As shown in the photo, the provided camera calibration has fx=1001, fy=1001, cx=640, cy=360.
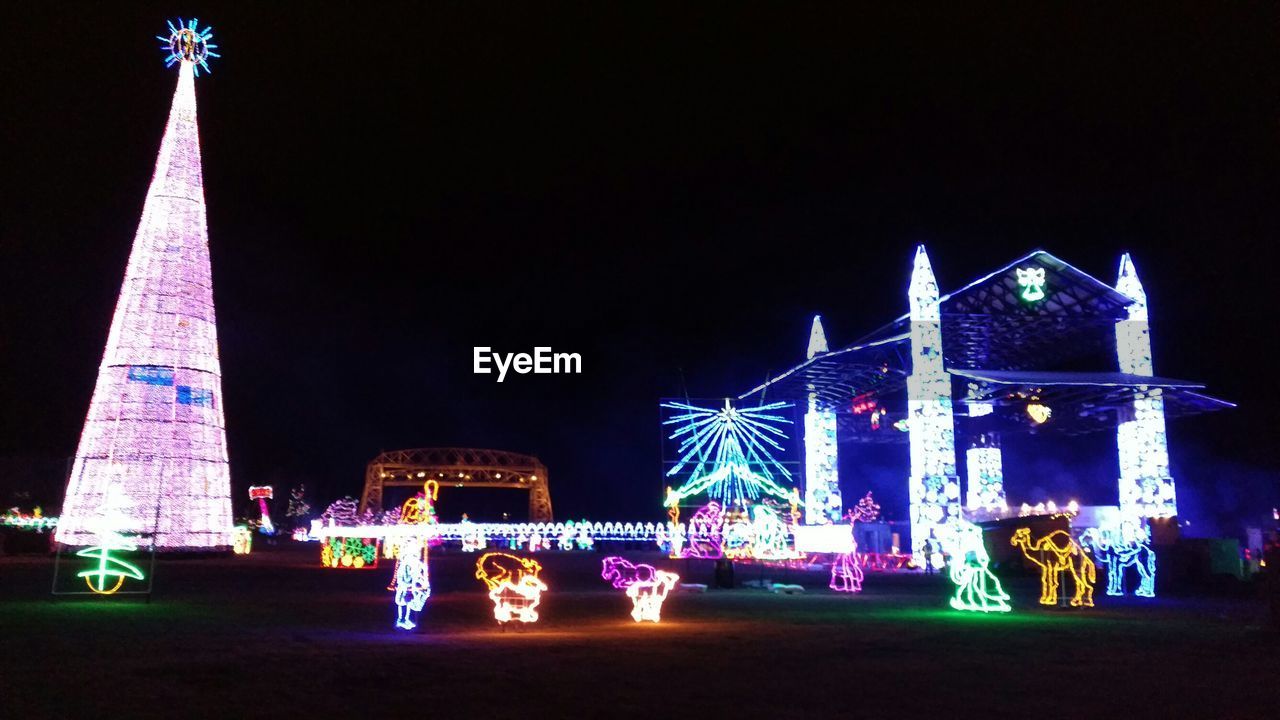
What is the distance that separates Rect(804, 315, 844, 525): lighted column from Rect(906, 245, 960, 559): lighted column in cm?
928

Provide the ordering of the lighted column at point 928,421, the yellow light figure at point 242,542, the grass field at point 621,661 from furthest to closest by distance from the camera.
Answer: the yellow light figure at point 242,542 < the lighted column at point 928,421 < the grass field at point 621,661

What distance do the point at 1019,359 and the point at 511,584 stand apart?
33836 mm

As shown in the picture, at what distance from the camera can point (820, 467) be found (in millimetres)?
45094

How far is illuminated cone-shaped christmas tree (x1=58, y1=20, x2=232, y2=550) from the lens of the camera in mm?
25438

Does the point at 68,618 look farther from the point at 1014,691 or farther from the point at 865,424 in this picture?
the point at 865,424

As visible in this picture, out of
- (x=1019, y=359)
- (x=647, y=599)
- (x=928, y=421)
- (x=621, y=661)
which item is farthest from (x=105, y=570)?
(x=1019, y=359)

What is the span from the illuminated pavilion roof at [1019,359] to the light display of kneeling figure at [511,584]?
76.0ft

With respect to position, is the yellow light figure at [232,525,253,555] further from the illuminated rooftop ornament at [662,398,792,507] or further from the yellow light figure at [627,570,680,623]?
the yellow light figure at [627,570,680,623]

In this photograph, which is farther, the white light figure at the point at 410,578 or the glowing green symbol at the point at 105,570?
the glowing green symbol at the point at 105,570

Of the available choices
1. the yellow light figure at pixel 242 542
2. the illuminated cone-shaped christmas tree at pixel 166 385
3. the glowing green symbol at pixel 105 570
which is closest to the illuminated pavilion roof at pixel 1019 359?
the illuminated cone-shaped christmas tree at pixel 166 385

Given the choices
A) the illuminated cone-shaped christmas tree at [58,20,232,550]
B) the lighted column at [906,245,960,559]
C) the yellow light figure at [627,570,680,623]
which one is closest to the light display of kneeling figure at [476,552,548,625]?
the yellow light figure at [627,570,680,623]

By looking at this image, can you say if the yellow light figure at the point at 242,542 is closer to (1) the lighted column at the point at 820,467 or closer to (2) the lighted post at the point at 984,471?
(1) the lighted column at the point at 820,467

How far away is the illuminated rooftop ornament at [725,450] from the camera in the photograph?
39.0 meters

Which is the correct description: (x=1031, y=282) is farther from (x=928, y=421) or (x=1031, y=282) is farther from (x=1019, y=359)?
(x=1019, y=359)
